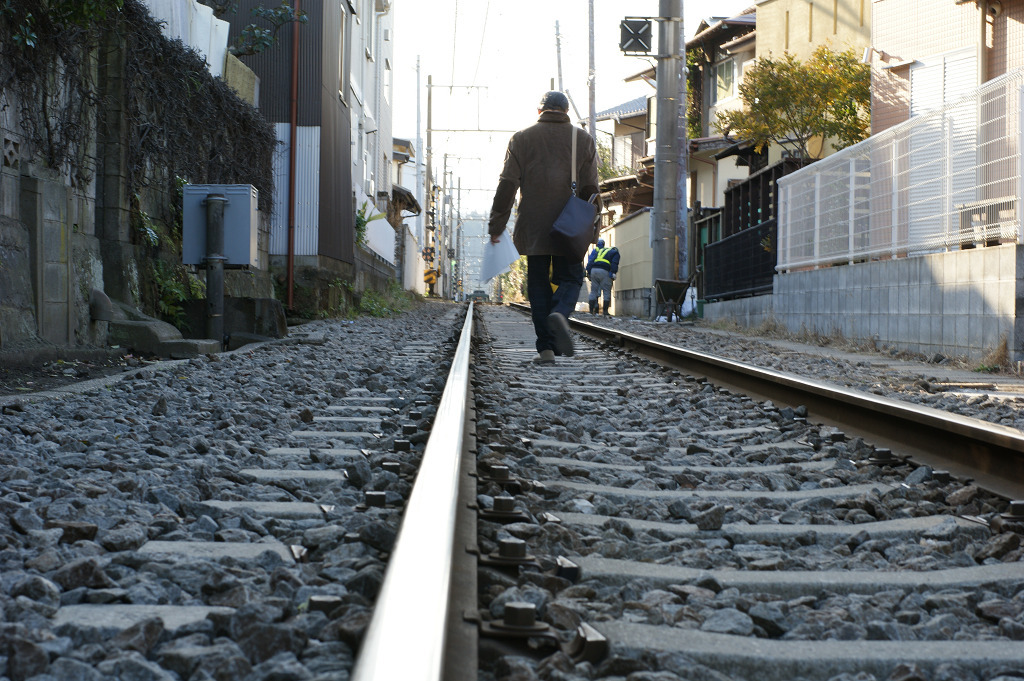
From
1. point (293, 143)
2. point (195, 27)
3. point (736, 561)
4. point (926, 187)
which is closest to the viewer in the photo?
point (736, 561)

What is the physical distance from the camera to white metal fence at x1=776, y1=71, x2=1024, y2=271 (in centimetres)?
799

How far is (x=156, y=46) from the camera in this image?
942 centimetres

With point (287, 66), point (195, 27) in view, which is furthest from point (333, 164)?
point (195, 27)

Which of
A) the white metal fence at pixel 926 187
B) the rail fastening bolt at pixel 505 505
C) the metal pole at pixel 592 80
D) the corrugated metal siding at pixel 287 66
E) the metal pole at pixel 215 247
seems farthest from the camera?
the metal pole at pixel 592 80

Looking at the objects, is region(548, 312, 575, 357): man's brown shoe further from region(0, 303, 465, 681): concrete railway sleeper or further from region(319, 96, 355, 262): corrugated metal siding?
region(319, 96, 355, 262): corrugated metal siding

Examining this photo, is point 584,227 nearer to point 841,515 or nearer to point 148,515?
point 841,515

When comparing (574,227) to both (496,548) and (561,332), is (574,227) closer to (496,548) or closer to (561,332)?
(561,332)

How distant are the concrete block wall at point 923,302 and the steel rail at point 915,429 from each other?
3.12 metres

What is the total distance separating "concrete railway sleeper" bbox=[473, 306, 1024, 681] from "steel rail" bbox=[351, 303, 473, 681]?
14 cm

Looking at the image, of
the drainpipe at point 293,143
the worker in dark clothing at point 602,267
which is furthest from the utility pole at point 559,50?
the drainpipe at point 293,143

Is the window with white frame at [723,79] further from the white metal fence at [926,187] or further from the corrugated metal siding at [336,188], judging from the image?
the white metal fence at [926,187]

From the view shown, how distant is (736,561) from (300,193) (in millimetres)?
14661

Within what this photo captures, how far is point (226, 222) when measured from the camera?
8.86 metres

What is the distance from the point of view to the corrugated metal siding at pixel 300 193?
15.5 m
